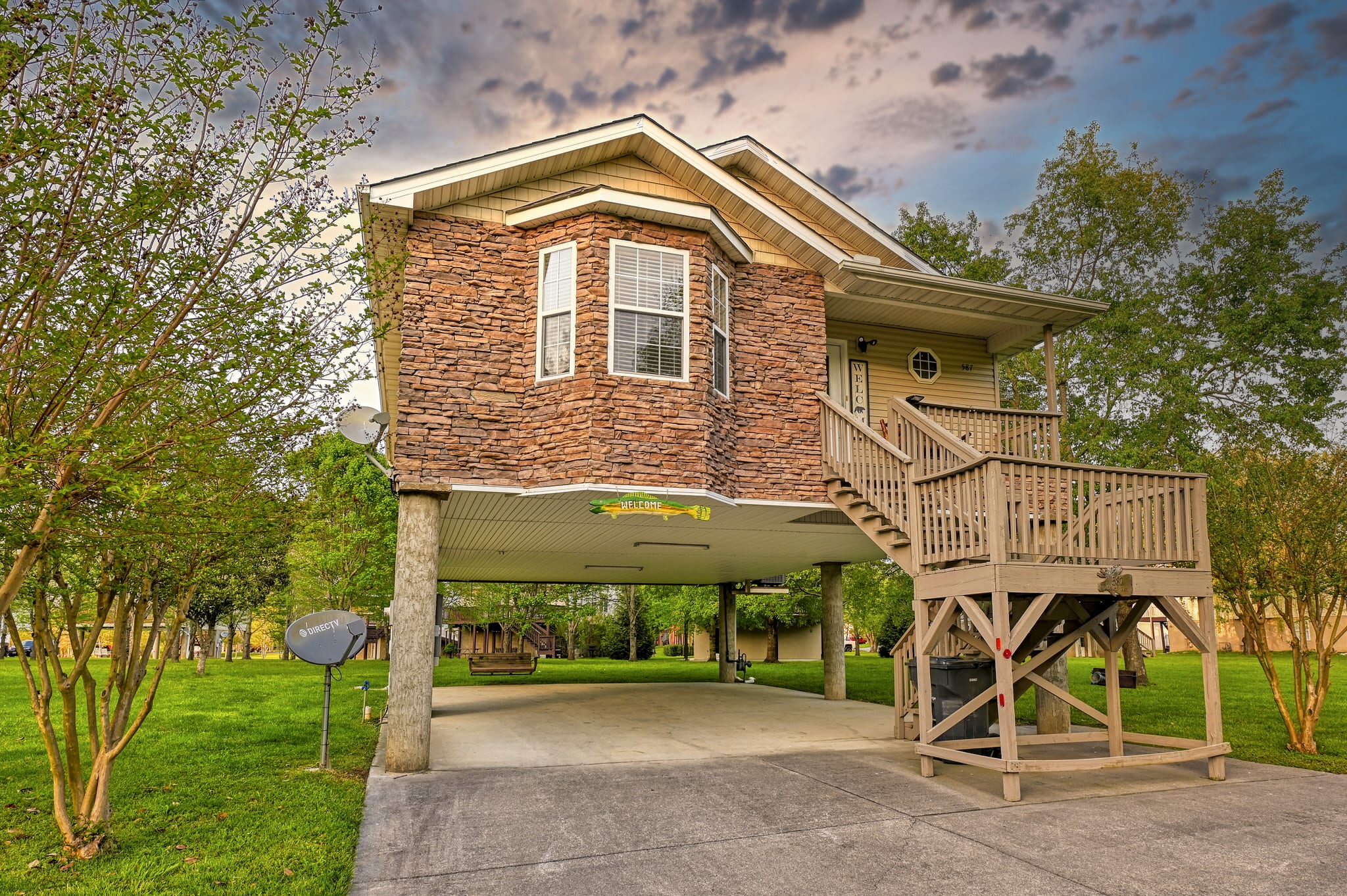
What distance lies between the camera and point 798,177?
47.3 ft

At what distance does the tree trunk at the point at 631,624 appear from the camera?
45281 mm

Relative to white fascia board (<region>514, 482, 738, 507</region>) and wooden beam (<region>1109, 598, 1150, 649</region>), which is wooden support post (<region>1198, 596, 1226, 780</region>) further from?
white fascia board (<region>514, 482, 738, 507</region>)

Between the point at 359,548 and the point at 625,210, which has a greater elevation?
the point at 625,210

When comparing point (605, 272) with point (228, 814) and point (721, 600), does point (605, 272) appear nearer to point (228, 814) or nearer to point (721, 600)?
point (228, 814)

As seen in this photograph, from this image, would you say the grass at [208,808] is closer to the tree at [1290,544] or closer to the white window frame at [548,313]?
the white window frame at [548,313]

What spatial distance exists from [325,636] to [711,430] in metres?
5.33

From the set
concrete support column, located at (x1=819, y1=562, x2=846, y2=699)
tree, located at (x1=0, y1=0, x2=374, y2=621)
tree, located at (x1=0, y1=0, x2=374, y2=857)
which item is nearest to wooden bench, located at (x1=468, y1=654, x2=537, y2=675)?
concrete support column, located at (x1=819, y1=562, x2=846, y2=699)

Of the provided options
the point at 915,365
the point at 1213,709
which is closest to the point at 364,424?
the point at 915,365

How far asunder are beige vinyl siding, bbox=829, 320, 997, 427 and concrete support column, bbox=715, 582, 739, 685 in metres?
11.2

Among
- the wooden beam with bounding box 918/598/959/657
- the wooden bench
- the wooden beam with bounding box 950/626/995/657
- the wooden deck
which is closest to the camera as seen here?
the wooden deck

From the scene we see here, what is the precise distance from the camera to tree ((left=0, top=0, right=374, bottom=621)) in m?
4.05

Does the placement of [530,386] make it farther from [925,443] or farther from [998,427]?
[998,427]

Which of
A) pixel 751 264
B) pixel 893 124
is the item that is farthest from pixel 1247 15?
pixel 751 264

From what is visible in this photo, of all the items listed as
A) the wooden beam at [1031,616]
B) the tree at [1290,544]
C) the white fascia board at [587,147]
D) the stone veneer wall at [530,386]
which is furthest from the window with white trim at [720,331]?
the tree at [1290,544]
